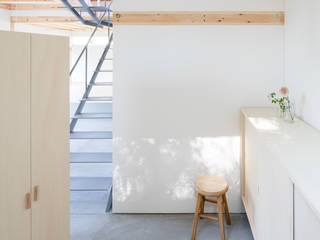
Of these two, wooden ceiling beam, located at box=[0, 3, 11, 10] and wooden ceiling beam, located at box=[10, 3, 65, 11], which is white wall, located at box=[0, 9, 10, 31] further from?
wooden ceiling beam, located at box=[10, 3, 65, 11]

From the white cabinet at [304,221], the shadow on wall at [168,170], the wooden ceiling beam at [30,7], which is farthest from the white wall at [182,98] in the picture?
the wooden ceiling beam at [30,7]

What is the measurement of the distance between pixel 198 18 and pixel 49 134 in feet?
6.42

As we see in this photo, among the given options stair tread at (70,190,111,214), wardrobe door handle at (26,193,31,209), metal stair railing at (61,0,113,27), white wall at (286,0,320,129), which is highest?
metal stair railing at (61,0,113,27)

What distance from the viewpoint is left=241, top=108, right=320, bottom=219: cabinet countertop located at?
125 centimetres

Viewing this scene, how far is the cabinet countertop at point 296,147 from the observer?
4.09 ft

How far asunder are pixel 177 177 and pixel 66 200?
1.41m

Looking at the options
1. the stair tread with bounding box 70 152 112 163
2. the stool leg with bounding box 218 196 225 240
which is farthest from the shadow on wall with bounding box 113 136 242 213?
Result: the stool leg with bounding box 218 196 225 240

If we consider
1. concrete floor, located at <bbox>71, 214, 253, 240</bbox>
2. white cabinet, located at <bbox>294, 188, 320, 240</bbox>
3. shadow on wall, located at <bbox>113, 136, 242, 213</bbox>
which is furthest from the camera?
shadow on wall, located at <bbox>113, 136, 242, 213</bbox>

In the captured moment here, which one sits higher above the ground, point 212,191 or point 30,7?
point 30,7

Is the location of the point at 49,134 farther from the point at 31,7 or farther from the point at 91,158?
the point at 31,7

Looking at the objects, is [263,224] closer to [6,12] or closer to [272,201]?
[272,201]

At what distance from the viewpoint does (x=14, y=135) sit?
66.7 inches

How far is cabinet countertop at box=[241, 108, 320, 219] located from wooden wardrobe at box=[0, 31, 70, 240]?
1.38 m

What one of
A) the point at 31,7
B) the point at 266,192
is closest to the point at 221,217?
the point at 266,192
